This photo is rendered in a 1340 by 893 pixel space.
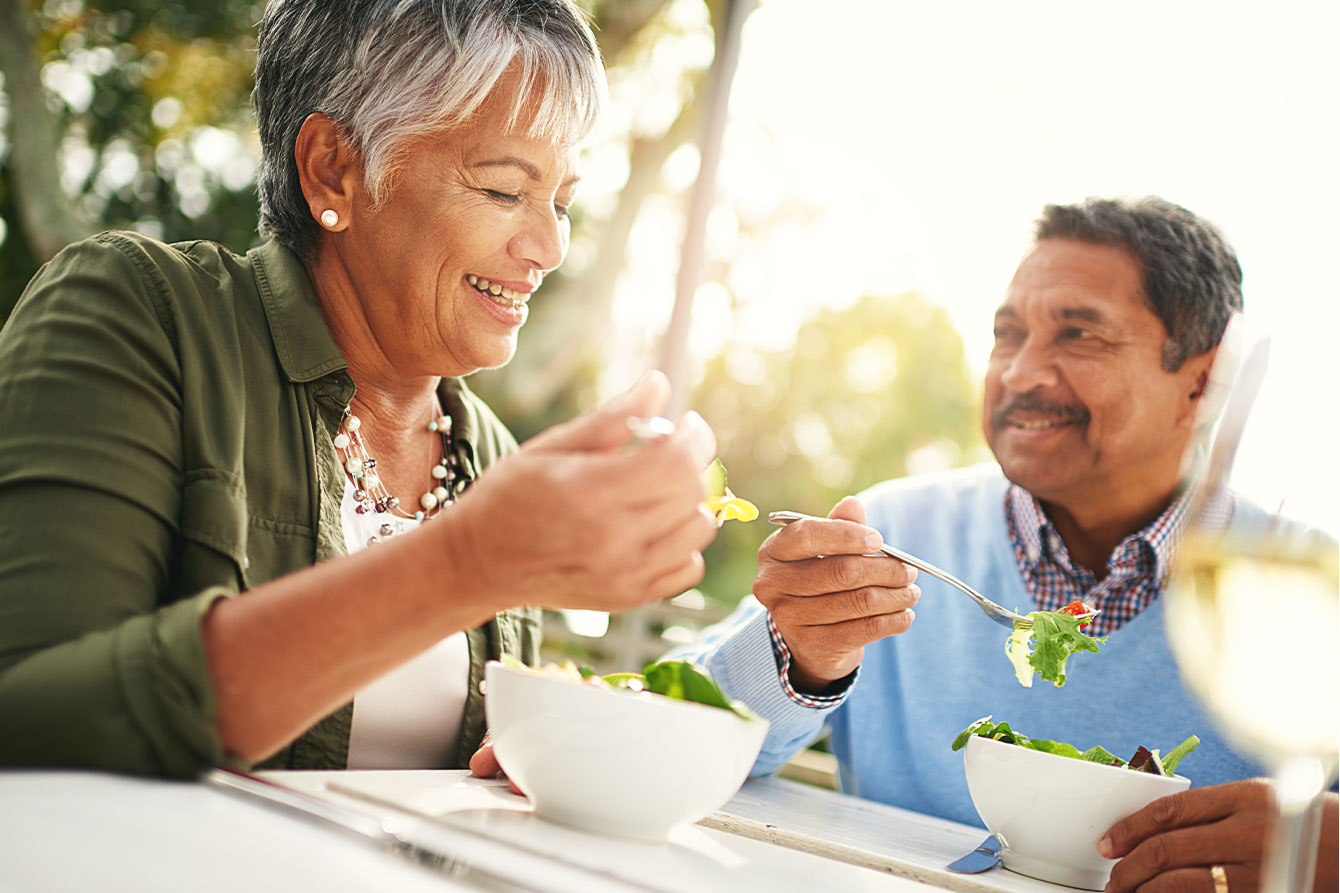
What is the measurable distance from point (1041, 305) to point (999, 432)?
233 millimetres

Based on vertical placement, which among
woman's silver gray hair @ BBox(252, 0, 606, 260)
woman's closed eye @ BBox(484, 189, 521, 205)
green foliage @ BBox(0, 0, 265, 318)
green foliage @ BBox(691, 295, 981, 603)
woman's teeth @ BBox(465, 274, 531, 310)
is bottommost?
green foliage @ BBox(691, 295, 981, 603)

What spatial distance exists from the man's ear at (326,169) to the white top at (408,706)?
0.37 metres

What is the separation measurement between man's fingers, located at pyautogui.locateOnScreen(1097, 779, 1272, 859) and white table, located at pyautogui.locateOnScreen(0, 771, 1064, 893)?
8cm

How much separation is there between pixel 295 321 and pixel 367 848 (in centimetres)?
76

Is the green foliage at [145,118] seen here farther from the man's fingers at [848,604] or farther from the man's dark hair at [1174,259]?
the man's fingers at [848,604]

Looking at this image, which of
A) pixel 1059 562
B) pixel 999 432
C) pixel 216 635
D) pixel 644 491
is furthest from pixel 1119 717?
pixel 216 635

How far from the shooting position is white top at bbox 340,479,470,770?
1.17 meters

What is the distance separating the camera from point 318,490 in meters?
1.14

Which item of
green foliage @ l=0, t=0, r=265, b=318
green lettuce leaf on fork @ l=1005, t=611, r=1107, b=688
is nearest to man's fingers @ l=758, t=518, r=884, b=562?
green lettuce leaf on fork @ l=1005, t=611, r=1107, b=688

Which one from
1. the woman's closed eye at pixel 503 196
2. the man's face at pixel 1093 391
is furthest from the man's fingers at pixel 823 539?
the man's face at pixel 1093 391

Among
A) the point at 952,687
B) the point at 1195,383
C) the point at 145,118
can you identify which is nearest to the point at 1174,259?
the point at 1195,383

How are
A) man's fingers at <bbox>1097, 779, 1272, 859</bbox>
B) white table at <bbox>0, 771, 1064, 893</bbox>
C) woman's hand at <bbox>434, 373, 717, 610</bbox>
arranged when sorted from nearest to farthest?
white table at <bbox>0, 771, 1064, 893</bbox>
woman's hand at <bbox>434, 373, 717, 610</bbox>
man's fingers at <bbox>1097, 779, 1272, 859</bbox>

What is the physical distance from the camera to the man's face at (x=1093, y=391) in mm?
1675

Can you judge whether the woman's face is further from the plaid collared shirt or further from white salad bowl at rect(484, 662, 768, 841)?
the plaid collared shirt
